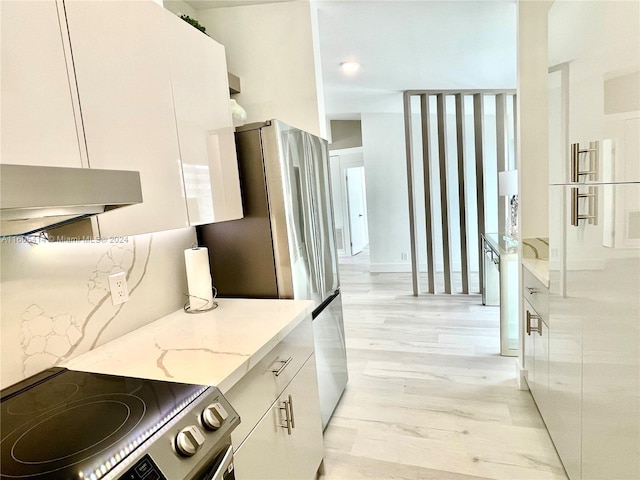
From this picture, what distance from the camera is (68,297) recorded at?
134 cm

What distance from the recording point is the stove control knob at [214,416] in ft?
3.19

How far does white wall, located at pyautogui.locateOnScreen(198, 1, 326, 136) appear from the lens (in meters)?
2.47

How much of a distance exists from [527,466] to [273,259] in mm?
1624

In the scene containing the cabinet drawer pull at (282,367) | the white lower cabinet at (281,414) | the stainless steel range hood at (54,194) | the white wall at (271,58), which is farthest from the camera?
the white wall at (271,58)

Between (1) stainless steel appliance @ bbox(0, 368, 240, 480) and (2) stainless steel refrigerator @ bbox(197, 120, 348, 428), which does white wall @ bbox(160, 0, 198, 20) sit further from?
(1) stainless steel appliance @ bbox(0, 368, 240, 480)

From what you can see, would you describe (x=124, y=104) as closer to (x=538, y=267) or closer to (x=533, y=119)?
(x=538, y=267)

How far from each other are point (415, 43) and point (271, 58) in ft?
4.34

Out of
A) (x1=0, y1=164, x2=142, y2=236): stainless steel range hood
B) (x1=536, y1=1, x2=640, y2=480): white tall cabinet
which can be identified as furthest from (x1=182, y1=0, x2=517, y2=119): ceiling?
(x1=0, y1=164, x2=142, y2=236): stainless steel range hood

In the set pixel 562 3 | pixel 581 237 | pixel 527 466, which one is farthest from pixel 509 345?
pixel 562 3

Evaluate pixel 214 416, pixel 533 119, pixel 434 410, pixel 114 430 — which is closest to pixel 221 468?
pixel 214 416

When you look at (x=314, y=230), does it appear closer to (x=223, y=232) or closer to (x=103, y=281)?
(x=223, y=232)

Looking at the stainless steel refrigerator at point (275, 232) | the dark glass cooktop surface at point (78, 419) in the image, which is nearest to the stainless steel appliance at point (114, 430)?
the dark glass cooktop surface at point (78, 419)

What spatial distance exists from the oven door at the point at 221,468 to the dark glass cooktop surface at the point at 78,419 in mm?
182

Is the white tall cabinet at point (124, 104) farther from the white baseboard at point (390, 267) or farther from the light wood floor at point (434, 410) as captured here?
the white baseboard at point (390, 267)
